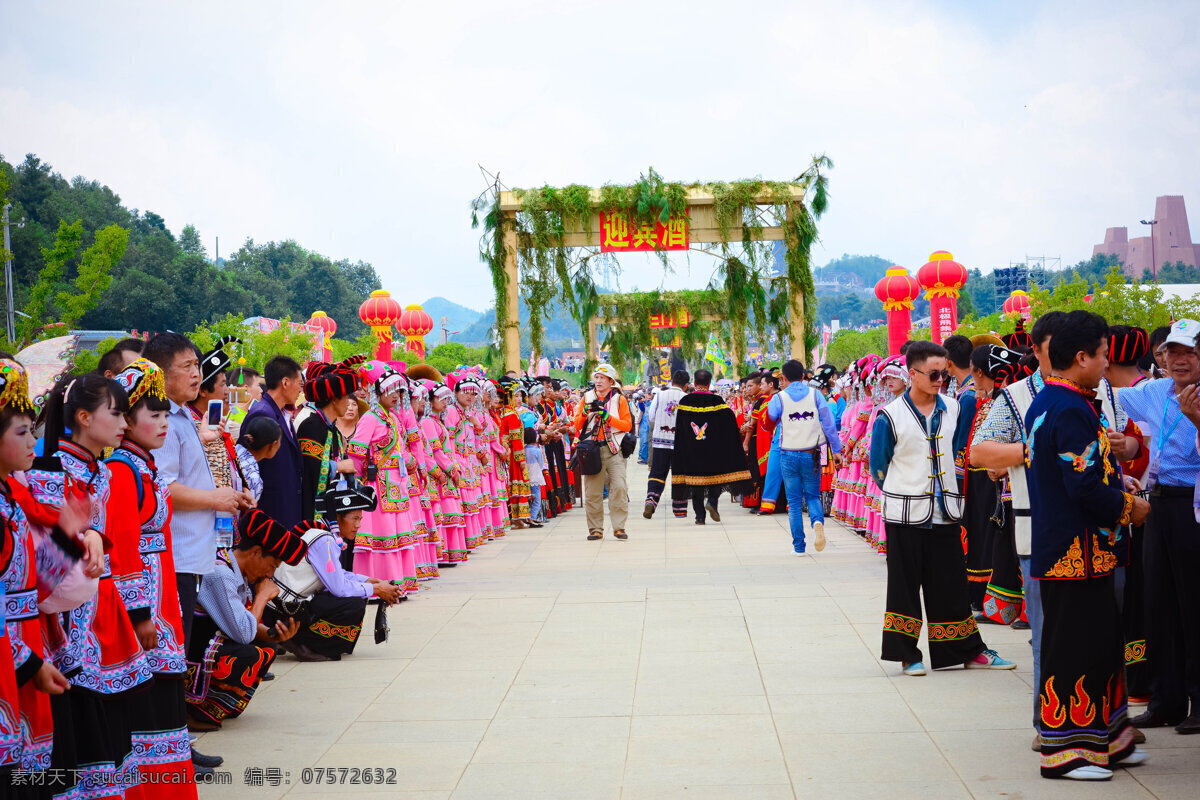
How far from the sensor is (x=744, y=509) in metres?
16.2

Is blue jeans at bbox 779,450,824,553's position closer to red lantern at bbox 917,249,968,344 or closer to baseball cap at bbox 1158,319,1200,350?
baseball cap at bbox 1158,319,1200,350

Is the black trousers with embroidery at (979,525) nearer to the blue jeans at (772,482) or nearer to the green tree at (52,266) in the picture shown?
the blue jeans at (772,482)

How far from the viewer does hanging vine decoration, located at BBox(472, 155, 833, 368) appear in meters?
16.3

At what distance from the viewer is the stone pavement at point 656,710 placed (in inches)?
170

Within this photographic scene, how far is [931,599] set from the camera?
6.05 m

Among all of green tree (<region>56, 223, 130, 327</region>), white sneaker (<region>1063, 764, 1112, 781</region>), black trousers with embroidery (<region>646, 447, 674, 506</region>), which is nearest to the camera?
white sneaker (<region>1063, 764, 1112, 781</region>)

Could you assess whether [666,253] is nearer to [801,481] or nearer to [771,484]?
[771,484]

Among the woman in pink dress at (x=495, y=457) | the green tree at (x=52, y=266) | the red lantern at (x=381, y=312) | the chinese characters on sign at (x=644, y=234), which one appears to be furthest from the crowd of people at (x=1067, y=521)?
the red lantern at (x=381, y=312)

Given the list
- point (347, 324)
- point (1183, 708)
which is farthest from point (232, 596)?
point (347, 324)

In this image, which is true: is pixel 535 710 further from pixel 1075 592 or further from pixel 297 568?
pixel 1075 592

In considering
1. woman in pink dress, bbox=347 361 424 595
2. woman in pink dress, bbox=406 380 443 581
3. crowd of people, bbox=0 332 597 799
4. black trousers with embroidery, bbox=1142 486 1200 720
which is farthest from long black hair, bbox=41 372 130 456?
woman in pink dress, bbox=406 380 443 581

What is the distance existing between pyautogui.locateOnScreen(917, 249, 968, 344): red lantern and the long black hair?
2669 cm

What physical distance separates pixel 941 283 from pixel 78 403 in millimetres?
27433

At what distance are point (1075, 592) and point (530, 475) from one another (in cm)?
1079
